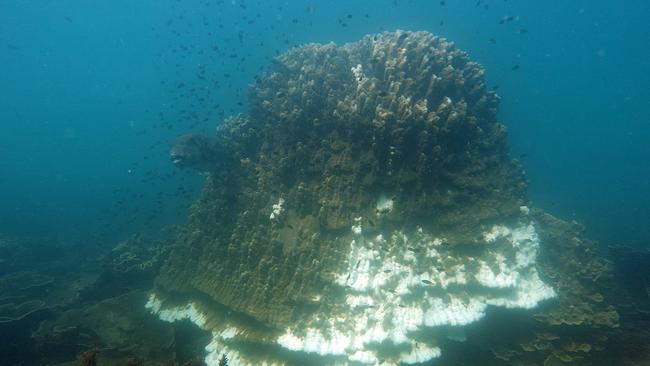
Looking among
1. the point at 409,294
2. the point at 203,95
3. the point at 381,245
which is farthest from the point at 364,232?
the point at 203,95

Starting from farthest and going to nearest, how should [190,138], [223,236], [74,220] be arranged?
[74,220] < [190,138] < [223,236]

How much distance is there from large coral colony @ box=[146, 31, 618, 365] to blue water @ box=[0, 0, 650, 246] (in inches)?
121

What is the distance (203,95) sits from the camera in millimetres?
67062

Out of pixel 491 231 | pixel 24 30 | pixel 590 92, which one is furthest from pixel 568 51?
pixel 24 30

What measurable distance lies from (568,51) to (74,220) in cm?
13548

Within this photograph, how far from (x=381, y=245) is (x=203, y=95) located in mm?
68255

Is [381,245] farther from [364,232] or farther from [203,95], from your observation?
[203,95]

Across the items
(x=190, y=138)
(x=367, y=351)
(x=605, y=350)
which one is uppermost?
(x=190, y=138)

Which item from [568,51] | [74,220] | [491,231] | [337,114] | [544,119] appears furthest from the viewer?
[568,51]

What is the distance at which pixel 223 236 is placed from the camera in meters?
7.75

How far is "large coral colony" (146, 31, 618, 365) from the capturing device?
5867mm

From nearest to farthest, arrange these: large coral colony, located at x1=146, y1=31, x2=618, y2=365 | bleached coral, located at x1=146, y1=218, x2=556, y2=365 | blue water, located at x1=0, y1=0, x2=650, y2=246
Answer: bleached coral, located at x1=146, y1=218, x2=556, y2=365, large coral colony, located at x1=146, y1=31, x2=618, y2=365, blue water, located at x1=0, y1=0, x2=650, y2=246

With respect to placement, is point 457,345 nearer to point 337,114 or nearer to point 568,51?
point 337,114

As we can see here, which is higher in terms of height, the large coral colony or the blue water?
the blue water
